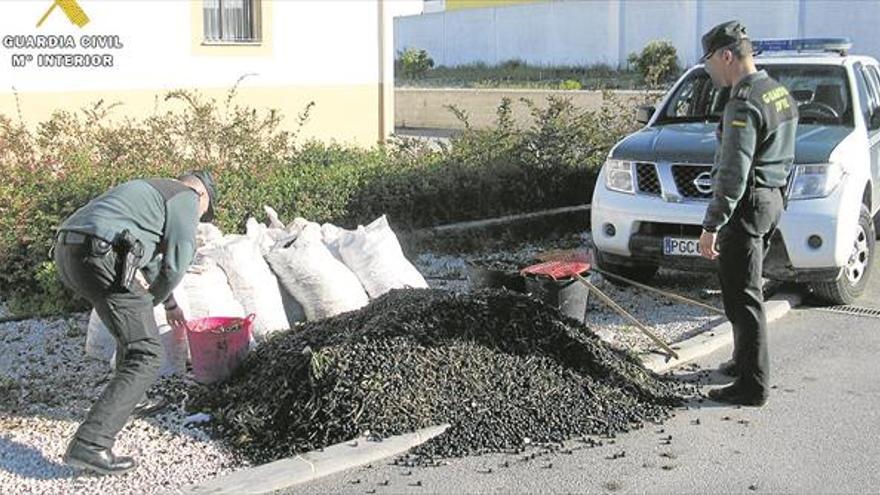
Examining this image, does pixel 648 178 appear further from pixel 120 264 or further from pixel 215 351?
pixel 120 264

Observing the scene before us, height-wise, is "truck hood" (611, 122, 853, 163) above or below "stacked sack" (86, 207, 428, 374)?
above

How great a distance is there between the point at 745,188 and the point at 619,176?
2.58 metres

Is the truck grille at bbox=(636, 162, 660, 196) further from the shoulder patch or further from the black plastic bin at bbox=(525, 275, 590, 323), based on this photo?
the shoulder patch

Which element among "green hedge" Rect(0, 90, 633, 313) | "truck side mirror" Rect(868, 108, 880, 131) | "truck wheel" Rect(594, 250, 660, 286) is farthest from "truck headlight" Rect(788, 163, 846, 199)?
"green hedge" Rect(0, 90, 633, 313)

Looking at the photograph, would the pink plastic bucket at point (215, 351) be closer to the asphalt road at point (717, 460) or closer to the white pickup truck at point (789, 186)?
the asphalt road at point (717, 460)

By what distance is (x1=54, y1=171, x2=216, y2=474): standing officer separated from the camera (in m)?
4.90

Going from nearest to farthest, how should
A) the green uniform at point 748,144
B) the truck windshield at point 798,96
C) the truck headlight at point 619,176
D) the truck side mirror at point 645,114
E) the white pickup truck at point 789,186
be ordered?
the green uniform at point 748,144, the white pickup truck at point 789,186, the truck headlight at point 619,176, the truck windshield at point 798,96, the truck side mirror at point 645,114

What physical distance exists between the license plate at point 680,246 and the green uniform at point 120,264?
4.05 meters

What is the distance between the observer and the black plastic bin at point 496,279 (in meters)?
7.31

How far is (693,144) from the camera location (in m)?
8.12

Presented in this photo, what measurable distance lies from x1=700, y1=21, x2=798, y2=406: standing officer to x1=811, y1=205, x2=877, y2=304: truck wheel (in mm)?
2410

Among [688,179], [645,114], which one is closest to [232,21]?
[645,114]

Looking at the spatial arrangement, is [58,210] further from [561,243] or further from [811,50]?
[811,50]

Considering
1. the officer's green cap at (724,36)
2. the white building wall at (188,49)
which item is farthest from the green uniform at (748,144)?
the white building wall at (188,49)
